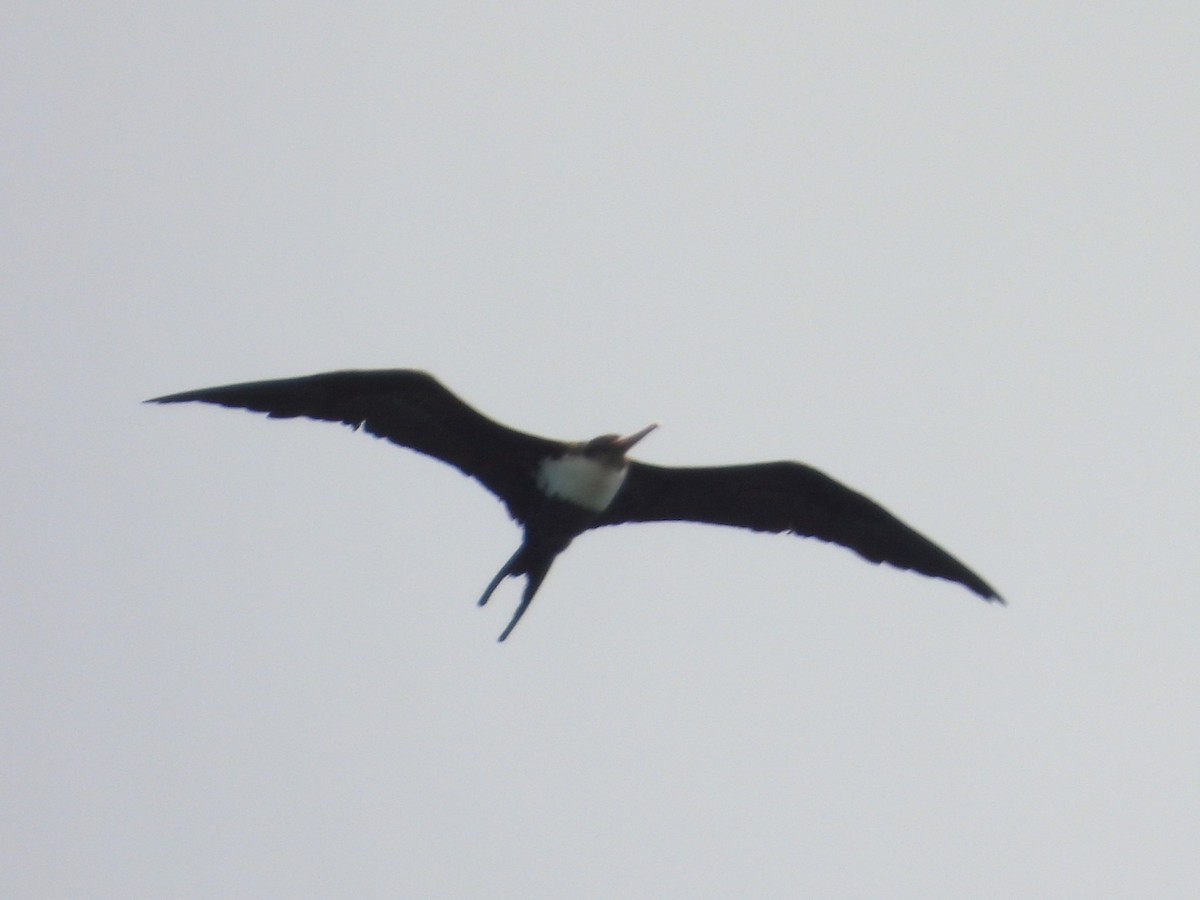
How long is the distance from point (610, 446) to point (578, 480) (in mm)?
260

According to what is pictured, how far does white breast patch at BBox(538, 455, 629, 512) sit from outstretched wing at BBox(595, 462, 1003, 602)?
26 cm

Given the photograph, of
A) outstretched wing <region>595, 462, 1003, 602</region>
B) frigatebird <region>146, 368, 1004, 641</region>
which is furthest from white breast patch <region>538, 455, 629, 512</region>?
outstretched wing <region>595, 462, 1003, 602</region>

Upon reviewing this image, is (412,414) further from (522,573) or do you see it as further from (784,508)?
(784,508)

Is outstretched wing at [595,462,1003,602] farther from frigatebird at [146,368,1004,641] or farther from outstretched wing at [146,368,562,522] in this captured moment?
outstretched wing at [146,368,562,522]

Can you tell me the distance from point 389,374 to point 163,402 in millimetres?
1161

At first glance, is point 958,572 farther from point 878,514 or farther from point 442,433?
point 442,433

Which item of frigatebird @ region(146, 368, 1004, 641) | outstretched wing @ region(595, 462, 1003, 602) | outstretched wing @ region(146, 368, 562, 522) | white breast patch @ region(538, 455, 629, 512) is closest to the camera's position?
outstretched wing @ region(146, 368, 562, 522)

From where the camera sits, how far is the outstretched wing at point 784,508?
369 inches

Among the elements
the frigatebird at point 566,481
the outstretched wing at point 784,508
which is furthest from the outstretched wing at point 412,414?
the outstretched wing at point 784,508

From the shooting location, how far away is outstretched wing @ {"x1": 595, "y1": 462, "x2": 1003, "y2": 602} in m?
9.38

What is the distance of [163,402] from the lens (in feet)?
26.3

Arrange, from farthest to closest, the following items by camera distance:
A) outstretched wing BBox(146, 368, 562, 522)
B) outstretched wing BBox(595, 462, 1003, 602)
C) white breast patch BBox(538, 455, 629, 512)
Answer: outstretched wing BBox(595, 462, 1003, 602) → white breast patch BBox(538, 455, 629, 512) → outstretched wing BBox(146, 368, 562, 522)

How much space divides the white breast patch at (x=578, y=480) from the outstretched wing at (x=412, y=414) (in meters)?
0.10

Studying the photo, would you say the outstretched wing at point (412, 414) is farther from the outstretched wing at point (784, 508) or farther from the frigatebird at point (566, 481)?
the outstretched wing at point (784, 508)
